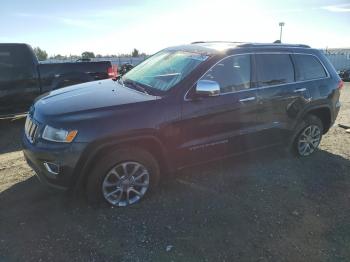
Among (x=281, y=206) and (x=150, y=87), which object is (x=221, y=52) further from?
(x=281, y=206)

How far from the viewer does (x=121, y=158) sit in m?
3.61

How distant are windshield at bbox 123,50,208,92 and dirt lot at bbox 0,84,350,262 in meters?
1.40

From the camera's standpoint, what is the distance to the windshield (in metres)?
4.06

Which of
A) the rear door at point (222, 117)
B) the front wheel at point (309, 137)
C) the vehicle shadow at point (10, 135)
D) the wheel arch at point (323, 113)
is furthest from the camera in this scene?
the vehicle shadow at point (10, 135)

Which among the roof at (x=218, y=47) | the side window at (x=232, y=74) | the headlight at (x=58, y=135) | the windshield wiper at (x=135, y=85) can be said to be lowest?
the headlight at (x=58, y=135)

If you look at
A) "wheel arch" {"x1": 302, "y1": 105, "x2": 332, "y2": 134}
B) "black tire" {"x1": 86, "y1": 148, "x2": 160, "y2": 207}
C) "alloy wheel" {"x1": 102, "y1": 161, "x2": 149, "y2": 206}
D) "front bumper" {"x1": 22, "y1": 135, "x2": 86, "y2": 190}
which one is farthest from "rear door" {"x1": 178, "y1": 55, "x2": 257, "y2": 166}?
"wheel arch" {"x1": 302, "y1": 105, "x2": 332, "y2": 134}

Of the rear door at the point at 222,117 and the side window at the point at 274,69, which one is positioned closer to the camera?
the rear door at the point at 222,117

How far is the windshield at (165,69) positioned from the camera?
13.3ft

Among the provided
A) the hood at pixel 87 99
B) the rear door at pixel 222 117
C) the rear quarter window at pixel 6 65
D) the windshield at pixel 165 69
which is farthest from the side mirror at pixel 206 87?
the rear quarter window at pixel 6 65

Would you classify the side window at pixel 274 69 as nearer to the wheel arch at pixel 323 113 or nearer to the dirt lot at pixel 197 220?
the wheel arch at pixel 323 113

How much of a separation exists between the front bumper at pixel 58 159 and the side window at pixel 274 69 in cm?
267

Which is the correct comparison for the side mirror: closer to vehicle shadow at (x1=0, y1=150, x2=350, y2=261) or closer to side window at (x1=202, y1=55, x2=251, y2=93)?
side window at (x1=202, y1=55, x2=251, y2=93)

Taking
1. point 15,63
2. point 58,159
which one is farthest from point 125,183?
point 15,63

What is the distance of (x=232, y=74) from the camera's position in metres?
4.31
